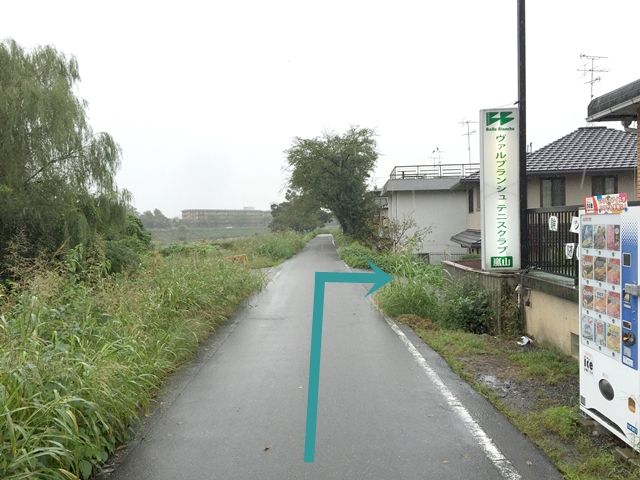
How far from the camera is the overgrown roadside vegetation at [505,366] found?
3.93 metres

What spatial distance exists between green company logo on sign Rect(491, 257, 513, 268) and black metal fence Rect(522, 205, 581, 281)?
0.22 m

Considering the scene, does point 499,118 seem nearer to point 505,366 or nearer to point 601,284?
point 505,366

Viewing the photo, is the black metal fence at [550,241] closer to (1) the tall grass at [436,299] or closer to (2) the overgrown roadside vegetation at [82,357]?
(1) the tall grass at [436,299]

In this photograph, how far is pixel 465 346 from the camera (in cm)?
748

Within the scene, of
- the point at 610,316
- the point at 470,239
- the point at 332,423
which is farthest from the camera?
the point at 470,239

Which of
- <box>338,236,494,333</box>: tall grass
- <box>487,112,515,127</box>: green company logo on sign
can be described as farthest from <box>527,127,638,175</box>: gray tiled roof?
<box>487,112,515,127</box>: green company logo on sign

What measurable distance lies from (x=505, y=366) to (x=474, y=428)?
2.16m

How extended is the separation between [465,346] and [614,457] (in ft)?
12.2

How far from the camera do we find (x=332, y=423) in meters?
4.79

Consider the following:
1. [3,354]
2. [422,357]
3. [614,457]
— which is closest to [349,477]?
[614,457]

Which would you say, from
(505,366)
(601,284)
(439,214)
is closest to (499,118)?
(505,366)

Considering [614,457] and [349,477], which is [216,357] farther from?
[614,457]

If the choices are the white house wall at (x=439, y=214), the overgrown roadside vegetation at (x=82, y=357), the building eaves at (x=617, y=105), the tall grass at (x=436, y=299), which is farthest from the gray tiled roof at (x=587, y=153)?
the overgrown roadside vegetation at (x=82, y=357)

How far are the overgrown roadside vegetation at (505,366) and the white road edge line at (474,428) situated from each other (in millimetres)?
318
